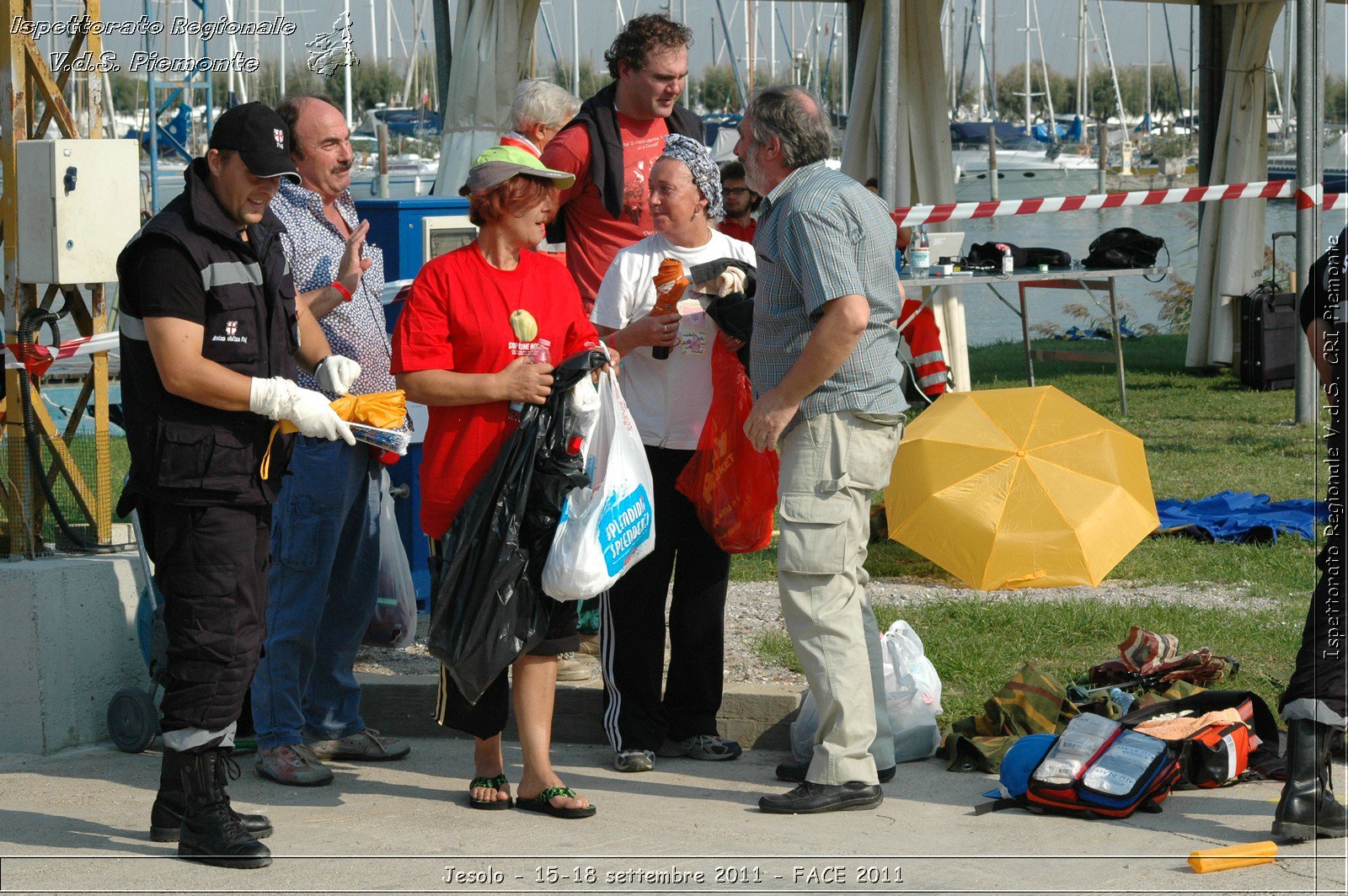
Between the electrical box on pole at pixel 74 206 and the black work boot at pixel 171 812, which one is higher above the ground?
the electrical box on pole at pixel 74 206

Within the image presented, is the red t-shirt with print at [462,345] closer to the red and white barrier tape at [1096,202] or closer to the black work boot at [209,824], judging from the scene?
the black work boot at [209,824]

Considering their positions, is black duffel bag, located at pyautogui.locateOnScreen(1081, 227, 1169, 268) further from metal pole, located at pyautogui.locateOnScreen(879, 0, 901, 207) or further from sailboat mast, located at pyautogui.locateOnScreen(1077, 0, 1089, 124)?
sailboat mast, located at pyautogui.locateOnScreen(1077, 0, 1089, 124)

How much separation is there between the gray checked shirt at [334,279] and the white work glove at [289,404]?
79cm

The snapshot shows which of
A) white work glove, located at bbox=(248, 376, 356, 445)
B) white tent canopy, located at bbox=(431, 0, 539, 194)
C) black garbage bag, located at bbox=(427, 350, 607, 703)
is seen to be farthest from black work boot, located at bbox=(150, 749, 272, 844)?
white tent canopy, located at bbox=(431, 0, 539, 194)

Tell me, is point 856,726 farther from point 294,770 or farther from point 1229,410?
point 1229,410

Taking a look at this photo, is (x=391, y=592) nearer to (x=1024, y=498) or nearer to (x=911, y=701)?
(x=911, y=701)

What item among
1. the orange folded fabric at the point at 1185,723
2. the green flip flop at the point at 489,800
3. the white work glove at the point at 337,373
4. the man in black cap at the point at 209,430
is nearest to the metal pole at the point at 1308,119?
the orange folded fabric at the point at 1185,723

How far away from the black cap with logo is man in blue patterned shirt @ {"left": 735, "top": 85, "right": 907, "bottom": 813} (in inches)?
52.9

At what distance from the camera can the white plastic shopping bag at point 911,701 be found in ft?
16.0

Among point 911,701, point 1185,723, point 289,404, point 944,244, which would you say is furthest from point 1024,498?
point 944,244

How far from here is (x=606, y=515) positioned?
13.9 feet

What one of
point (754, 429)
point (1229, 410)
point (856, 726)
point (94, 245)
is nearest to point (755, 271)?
point (754, 429)

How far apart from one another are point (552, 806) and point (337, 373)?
1.42 m

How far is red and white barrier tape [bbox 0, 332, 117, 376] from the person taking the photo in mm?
5164
